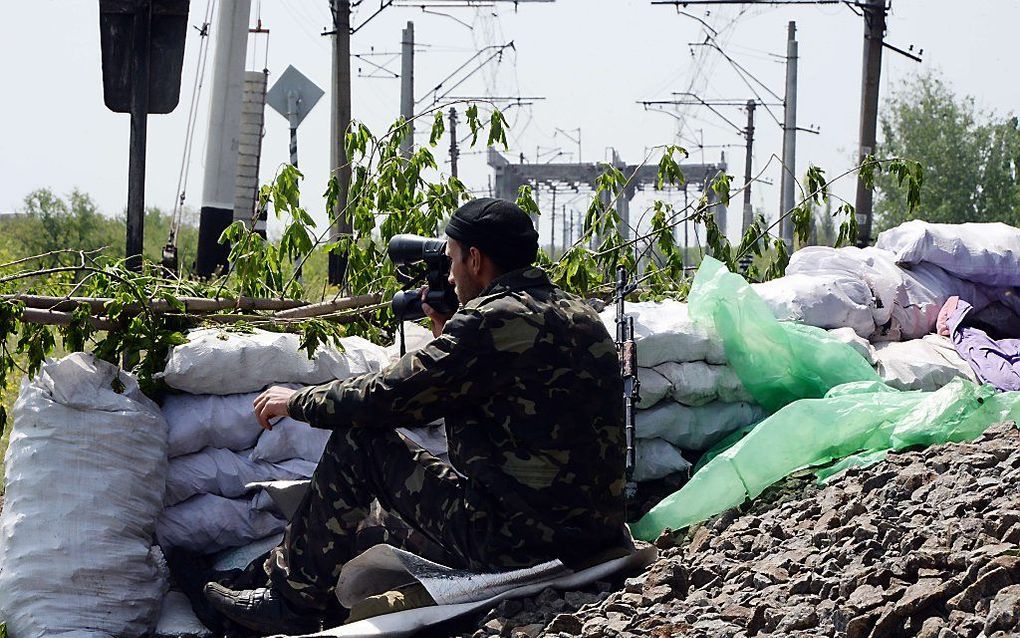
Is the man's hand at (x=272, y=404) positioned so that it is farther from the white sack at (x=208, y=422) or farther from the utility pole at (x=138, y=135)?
the utility pole at (x=138, y=135)

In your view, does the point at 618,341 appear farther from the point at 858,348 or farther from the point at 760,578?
the point at 760,578

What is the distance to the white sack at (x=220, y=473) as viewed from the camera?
4957 millimetres

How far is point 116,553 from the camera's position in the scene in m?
4.55

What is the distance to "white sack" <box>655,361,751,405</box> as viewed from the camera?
18.0 ft

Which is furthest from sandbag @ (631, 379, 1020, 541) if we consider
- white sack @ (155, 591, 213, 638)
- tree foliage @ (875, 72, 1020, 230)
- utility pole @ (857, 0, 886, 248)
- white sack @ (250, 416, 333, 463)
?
tree foliage @ (875, 72, 1020, 230)

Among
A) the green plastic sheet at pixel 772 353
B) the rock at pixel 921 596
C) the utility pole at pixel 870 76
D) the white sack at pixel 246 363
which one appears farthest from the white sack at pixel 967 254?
the utility pole at pixel 870 76

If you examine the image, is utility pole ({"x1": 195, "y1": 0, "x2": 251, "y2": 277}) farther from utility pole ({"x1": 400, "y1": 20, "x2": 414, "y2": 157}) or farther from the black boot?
utility pole ({"x1": 400, "y1": 20, "x2": 414, "y2": 157})

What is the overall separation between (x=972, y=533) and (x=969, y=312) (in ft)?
9.87

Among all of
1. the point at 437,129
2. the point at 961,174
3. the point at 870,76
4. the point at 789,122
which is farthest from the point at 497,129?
the point at 961,174

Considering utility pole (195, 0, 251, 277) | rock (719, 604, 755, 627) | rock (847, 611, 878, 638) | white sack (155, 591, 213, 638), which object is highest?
utility pole (195, 0, 251, 277)

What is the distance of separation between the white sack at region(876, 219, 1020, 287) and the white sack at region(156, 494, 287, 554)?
3491 mm

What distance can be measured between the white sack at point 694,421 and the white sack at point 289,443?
1.28 meters

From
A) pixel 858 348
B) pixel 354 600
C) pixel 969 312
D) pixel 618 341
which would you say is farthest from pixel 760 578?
pixel 969 312

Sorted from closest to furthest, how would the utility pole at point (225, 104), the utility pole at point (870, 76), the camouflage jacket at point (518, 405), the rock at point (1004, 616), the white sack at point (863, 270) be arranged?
the rock at point (1004, 616) < the camouflage jacket at point (518, 405) < the white sack at point (863, 270) < the utility pole at point (225, 104) < the utility pole at point (870, 76)
